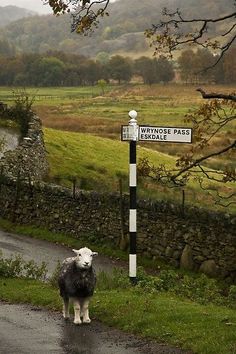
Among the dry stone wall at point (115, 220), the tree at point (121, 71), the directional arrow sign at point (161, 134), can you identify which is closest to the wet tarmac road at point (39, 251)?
the dry stone wall at point (115, 220)

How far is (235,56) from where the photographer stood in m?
54.6

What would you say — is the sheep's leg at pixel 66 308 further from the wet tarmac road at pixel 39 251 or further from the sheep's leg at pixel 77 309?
the wet tarmac road at pixel 39 251

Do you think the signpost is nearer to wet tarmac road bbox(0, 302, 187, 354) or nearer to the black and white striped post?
the black and white striped post

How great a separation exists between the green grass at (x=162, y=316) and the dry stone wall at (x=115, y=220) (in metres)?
6.30

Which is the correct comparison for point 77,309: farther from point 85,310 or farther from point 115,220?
point 115,220

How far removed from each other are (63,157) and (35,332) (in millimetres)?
25158

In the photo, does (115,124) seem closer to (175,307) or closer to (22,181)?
(22,181)

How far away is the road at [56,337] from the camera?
8859 millimetres

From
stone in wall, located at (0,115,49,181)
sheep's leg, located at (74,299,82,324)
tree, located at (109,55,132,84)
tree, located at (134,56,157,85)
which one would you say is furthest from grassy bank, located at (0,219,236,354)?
tree, located at (109,55,132,84)

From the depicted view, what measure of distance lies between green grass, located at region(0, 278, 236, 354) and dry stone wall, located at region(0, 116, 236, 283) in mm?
6295

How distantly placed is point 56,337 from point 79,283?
0.95 m

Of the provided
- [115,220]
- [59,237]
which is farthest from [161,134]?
[59,237]

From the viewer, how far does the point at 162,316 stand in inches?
396

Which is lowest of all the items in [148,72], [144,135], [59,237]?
[59,237]
